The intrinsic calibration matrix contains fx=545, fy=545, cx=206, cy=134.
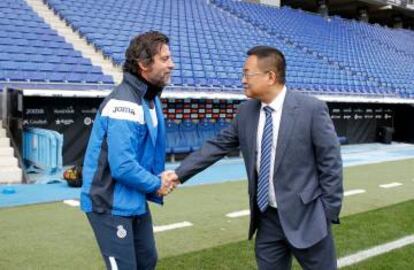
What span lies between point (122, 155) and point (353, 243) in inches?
Answer: 149

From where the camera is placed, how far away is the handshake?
2.93 meters

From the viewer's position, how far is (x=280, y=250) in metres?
3.10

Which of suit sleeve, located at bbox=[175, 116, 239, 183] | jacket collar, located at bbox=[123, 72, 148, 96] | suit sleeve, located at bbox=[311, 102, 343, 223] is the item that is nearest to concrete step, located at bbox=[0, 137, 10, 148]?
suit sleeve, located at bbox=[175, 116, 239, 183]

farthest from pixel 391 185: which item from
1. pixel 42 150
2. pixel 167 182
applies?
pixel 167 182

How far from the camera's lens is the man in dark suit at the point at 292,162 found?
2.91 m

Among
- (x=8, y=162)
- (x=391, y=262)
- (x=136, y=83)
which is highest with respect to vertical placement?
(x=136, y=83)

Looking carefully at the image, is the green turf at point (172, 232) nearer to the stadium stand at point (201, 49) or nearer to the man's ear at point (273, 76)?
the man's ear at point (273, 76)

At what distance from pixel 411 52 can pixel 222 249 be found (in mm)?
27086

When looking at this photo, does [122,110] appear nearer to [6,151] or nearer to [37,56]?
[6,151]

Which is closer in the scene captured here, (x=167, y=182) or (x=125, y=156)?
(x=125, y=156)

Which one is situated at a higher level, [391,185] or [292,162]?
[292,162]

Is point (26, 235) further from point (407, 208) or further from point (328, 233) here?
point (407, 208)

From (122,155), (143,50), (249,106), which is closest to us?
(122,155)

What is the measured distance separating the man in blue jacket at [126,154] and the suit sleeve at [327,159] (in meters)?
0.84
